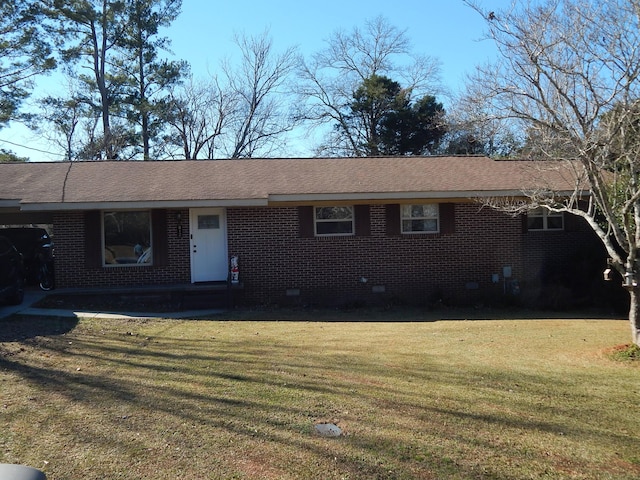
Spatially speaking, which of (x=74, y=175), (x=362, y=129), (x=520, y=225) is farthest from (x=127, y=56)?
(x=520, y=225)

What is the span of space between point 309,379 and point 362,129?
32.5 m

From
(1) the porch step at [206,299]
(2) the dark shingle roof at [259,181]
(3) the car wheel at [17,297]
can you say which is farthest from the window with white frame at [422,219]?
(3) the car wheel at [17,297]

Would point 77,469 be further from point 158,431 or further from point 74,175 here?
point 74,175

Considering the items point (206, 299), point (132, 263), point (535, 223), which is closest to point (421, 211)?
point (535, 223)

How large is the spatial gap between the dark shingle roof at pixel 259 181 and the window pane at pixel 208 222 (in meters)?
0.71

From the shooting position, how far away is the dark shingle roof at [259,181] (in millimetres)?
13211

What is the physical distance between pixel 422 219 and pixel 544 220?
3.44m

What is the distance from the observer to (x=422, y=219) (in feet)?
47.6

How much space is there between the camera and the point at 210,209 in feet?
46.2

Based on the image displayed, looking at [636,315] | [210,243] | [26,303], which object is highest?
[210,243]

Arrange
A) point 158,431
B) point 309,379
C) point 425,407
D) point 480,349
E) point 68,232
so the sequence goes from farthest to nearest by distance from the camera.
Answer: point 68,232 < point 480,349 < point 309,379 < point 425,407 < point 158,431

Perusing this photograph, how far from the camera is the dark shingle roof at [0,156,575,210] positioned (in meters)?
13.2

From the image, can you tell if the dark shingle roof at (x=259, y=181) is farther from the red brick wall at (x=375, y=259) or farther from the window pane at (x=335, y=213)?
the red brick wall at (x=375, y=259)

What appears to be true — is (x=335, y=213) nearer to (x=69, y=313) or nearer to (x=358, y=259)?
(x=358, y=259)
